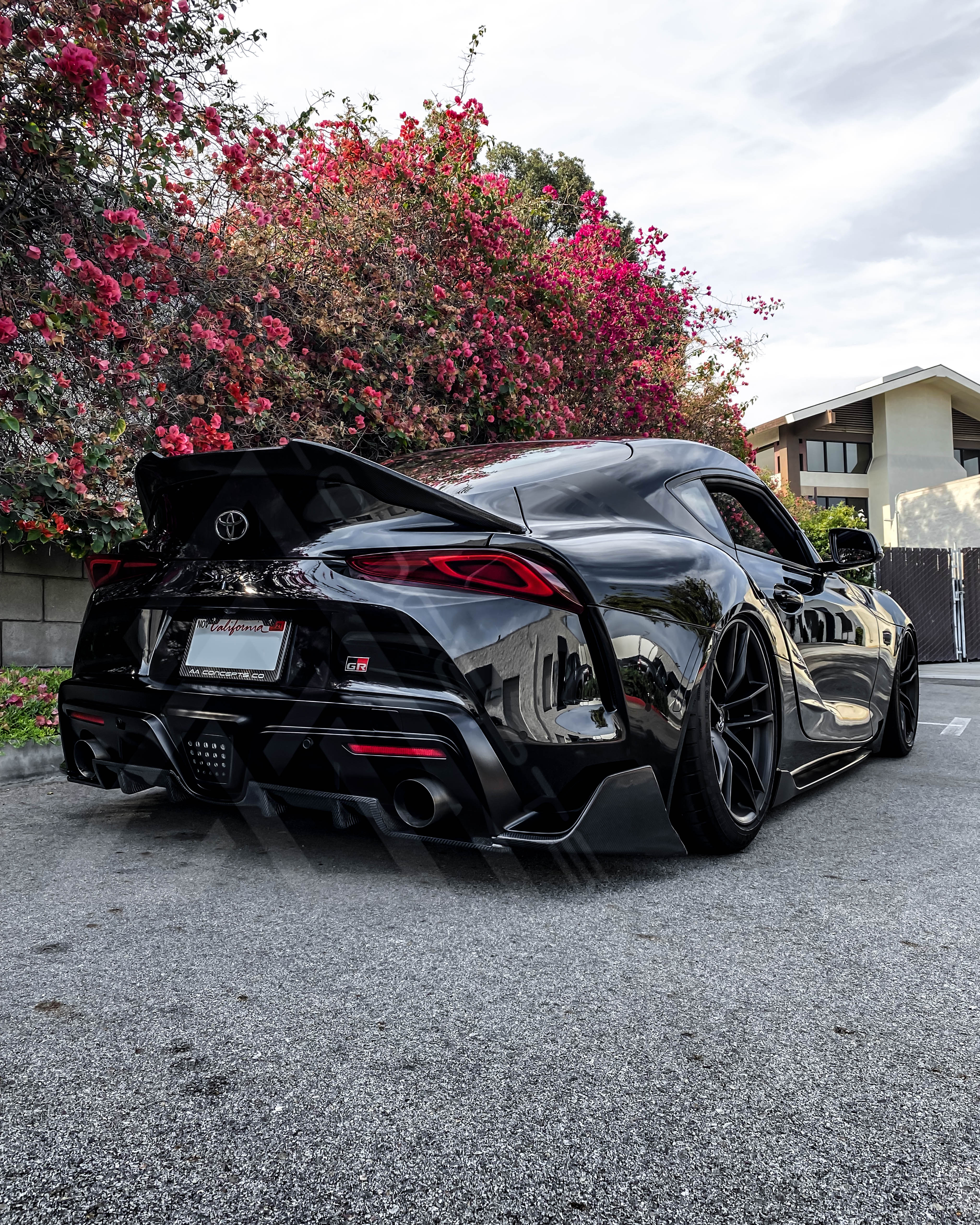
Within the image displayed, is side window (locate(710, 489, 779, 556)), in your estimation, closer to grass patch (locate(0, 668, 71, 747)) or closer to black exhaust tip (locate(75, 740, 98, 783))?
black exhaust tip (locate(75, 740, 98, 783))

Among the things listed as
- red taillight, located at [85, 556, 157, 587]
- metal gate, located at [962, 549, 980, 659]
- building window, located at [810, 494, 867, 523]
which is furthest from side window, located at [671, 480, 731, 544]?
building window, located at [810, 494, 867, 523]

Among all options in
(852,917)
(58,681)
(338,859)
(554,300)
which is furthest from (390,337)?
(852,917)

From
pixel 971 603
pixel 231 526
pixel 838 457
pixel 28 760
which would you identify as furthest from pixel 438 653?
pixel 838 457

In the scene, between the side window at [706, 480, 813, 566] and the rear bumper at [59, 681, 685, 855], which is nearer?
the rear bumper at [59, 681, 685, 855]

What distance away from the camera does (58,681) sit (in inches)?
227

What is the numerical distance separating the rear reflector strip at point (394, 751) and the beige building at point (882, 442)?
1217 inches

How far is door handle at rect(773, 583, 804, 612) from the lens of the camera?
3734 mm

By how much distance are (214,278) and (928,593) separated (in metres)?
15.1

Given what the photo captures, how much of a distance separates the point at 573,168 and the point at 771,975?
28.2 metres

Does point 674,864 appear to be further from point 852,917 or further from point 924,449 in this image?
point 924,449

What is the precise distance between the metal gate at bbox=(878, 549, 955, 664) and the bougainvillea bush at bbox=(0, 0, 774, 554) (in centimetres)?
1016

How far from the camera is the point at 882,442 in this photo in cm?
3316

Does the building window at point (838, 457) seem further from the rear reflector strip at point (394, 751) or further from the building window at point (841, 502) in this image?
the rear reflector strip at point (394, 751)

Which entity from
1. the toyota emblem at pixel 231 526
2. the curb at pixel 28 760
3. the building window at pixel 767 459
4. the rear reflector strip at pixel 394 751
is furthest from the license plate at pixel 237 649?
the building window at pixel 767 459
